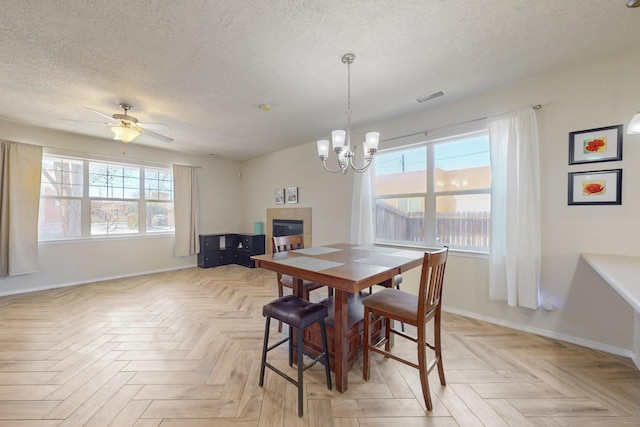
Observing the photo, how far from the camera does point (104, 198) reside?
4.36 meters

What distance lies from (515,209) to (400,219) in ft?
4.21

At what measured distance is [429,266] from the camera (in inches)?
57.5

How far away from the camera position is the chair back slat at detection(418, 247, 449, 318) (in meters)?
1.46

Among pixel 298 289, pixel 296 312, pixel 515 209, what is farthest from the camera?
pixel 515 209

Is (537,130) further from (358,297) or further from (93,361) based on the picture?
(93,361)

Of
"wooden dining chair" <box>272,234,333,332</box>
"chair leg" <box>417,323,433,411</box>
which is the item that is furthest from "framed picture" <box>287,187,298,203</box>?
"chair leg" <box>417,323,433,411</box>

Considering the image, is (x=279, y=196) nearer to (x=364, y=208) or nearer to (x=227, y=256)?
(x=227, y=256)

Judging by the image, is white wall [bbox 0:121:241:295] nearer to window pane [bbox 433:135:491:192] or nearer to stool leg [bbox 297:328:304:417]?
stool leg [bbox 297:328:304:417]

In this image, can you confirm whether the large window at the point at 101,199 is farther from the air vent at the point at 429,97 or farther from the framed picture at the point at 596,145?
the framed picture at the point at 596,145

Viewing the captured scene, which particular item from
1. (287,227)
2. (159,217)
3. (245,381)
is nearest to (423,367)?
(245,381)

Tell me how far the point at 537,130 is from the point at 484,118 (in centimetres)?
49

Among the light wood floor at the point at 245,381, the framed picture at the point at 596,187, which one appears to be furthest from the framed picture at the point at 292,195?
the framed picture at the point at 596,187

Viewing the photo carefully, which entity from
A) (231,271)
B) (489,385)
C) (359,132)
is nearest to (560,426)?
(489,385)

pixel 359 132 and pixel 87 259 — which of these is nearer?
pixel 359 132
